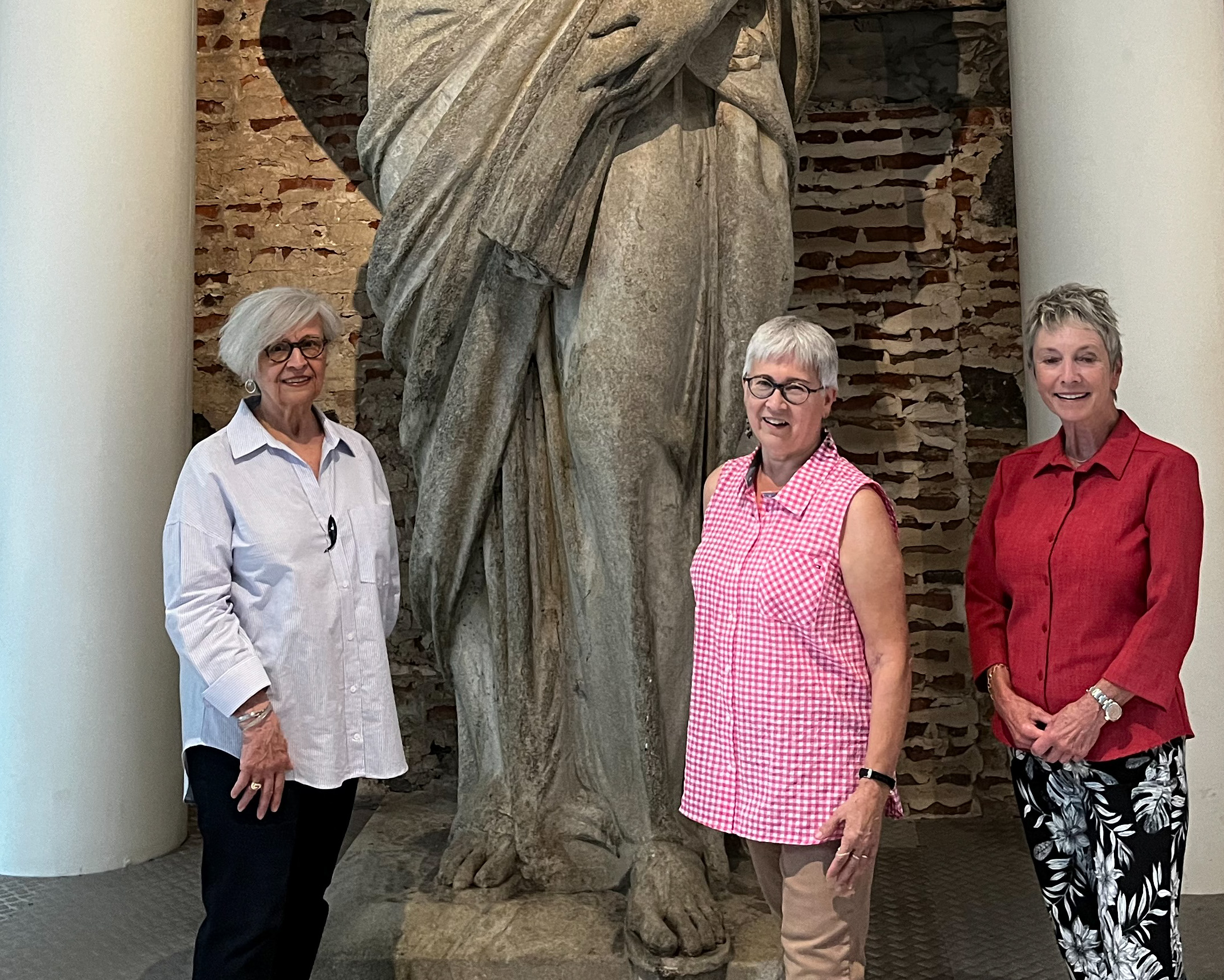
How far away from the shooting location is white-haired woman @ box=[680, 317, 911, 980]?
5.05 ft

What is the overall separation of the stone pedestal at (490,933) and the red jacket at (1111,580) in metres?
0.68

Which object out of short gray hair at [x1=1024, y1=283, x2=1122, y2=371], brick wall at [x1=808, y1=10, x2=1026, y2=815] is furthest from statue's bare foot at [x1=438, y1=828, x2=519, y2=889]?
brick wall at [x1=808, y1=10, x2=1026, y2=815]

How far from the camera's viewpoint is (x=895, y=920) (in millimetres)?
2584

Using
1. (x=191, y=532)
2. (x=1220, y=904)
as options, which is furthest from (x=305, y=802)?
(x=1220, y=904)

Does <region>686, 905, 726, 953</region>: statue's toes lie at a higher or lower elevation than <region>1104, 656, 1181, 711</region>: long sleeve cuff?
lower

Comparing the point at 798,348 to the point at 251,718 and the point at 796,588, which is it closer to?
the point at 796,588

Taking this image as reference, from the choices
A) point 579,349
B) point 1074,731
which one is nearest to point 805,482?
point 1074,731

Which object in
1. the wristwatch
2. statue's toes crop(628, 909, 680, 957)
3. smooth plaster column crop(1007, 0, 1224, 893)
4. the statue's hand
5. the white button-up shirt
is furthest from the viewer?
smooth plaster column crop(1007, 0, 1224, 893)

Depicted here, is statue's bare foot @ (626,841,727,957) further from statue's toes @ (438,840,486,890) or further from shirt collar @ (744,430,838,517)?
shirt collar @ (744,430,838,517)

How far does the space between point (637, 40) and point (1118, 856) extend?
1560 mm

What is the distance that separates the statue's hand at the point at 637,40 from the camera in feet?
7.03

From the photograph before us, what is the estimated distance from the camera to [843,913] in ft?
5.11

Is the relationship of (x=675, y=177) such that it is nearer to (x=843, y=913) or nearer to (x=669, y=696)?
(x=669, y=696)

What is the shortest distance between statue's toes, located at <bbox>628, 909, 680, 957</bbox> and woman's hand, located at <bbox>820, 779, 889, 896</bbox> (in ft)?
1.95
